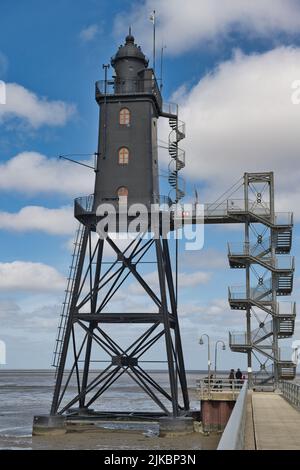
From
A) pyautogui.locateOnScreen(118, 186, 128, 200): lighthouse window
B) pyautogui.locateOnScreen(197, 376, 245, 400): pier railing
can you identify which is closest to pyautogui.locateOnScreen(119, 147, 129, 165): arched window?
pyautogui.locateOnScreen(118, 186, 128, 200): lighthouse window

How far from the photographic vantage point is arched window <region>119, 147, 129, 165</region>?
35.2 m

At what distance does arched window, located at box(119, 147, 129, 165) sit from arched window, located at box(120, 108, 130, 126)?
4.56ft

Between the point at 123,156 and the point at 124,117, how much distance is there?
7.19ft

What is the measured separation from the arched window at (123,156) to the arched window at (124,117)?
1391 mm

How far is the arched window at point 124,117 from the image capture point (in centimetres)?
3584

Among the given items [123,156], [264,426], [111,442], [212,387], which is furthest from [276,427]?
[123,156]

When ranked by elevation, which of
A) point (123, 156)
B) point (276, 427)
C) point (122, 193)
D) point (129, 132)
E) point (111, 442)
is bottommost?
point (111, 442)

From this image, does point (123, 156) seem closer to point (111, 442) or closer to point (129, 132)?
point (129, 132)

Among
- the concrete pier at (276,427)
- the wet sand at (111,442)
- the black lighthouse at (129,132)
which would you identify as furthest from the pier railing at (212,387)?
the black lighthouse at (129,132)

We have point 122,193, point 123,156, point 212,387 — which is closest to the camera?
point 122,193

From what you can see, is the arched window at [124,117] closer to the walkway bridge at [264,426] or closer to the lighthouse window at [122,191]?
the lighthouse window at [122,191]

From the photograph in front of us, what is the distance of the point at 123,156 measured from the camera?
35.3 m

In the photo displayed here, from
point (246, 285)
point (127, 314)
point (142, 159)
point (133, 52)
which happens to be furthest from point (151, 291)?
point (133, 52)

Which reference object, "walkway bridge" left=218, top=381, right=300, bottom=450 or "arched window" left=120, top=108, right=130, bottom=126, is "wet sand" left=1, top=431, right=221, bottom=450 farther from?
"arched window" left=120, top=108, right=130, bottom=126
